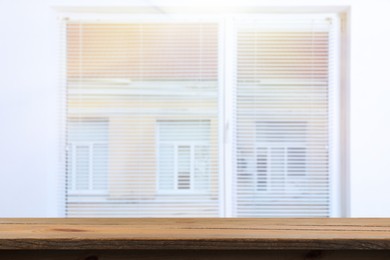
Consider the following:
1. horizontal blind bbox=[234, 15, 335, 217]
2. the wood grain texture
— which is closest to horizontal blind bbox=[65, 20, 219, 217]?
horizontal blind bbox=[234, 15, 335, 217]

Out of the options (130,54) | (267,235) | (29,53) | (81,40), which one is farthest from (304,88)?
(267,235)

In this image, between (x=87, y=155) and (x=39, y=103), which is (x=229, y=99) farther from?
(x=39, y=103)

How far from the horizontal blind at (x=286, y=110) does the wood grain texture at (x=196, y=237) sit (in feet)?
7.07

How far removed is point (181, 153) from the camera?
285 cm

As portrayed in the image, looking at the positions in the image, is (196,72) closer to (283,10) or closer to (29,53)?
(283,10)

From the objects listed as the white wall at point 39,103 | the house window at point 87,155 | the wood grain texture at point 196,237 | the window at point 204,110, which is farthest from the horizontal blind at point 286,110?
the wood grain texture at point 196,237

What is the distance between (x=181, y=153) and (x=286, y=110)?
30.2 inches

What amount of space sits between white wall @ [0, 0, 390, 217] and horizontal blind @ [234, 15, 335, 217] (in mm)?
194

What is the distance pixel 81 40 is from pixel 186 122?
0.90 m

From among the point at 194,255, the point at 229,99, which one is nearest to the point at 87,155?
the point at 229,99

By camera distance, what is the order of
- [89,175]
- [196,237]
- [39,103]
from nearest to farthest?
1. [196,237]
2. [39,103]
3. [89,175]

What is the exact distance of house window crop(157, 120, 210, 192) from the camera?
2844 mm

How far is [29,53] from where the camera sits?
2701mm

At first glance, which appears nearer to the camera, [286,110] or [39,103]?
[39,103]
